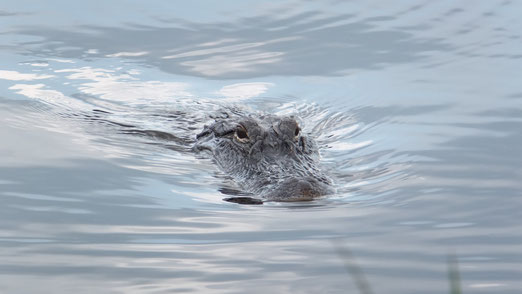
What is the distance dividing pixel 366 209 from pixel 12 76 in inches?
248

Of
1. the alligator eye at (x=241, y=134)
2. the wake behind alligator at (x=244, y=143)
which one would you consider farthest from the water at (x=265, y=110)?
the alligator eye at (x=241, y=134)

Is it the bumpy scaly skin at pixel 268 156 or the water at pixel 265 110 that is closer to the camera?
the water at pixel 265 110

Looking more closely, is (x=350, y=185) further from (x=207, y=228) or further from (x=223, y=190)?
(x=207, y=228)

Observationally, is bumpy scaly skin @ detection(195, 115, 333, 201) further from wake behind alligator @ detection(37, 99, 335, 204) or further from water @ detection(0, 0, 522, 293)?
water @ detection(0, 0, 522, 293)

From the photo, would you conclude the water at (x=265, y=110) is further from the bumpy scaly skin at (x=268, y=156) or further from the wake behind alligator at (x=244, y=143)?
the bumpy scaly skin at (x=268, y=156)

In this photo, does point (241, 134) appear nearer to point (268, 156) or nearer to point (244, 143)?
point (244, 143)

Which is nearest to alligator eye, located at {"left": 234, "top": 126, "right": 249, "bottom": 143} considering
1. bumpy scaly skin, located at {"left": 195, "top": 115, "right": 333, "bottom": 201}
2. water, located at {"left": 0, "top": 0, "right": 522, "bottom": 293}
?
bumpy scaly skin, located at {"left": 195, "top": 115, "right": 333, "bottom": 201}

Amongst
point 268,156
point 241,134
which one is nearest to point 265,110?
point 241,134

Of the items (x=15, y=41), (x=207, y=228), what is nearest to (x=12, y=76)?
(x=15, y=41)

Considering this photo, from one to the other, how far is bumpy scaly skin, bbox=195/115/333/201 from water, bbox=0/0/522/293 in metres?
0.23

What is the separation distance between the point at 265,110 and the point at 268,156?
2.83 m

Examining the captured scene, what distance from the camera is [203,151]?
8.70m

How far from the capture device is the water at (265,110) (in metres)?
5.01

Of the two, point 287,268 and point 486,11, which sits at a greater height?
point 486,11
